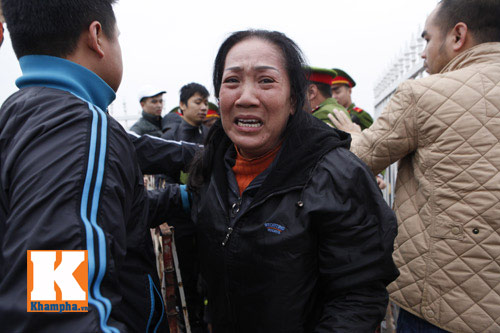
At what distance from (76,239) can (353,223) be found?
0.93 metres

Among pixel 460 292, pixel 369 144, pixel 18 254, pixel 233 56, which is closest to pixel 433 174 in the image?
pixel 369 144

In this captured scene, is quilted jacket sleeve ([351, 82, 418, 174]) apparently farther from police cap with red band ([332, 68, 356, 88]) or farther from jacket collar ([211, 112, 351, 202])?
police cap with red band ([332, 68, 356, 88])

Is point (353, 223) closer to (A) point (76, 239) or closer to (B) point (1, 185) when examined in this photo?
(A) point (76, 239)

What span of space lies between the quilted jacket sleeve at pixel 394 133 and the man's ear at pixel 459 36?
0.36m

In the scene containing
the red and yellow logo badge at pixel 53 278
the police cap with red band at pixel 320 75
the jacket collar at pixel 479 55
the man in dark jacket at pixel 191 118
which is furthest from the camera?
the man in dark jacket at pixel 191 118

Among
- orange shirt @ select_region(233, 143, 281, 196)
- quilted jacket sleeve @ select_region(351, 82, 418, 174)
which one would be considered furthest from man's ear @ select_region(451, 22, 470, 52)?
orange shirt @ select_region(233, 143, 281, 196)

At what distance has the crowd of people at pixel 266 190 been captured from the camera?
0.82 meters

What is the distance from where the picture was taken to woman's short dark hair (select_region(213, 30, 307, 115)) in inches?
60.9

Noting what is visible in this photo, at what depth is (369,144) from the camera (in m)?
1.83

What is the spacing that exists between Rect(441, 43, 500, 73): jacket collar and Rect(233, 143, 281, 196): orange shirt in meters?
1.05

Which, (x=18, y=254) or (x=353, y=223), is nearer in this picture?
(x=18, y=254)

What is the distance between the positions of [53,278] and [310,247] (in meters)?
0.87

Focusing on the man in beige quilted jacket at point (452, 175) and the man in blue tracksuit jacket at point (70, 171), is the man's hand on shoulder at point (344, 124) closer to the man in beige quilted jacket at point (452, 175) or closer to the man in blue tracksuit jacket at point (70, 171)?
the man in beige quilted jacket at point (452, 175)

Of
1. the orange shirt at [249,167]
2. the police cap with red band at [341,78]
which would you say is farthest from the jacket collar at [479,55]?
the police cap with red band at [341,78]
